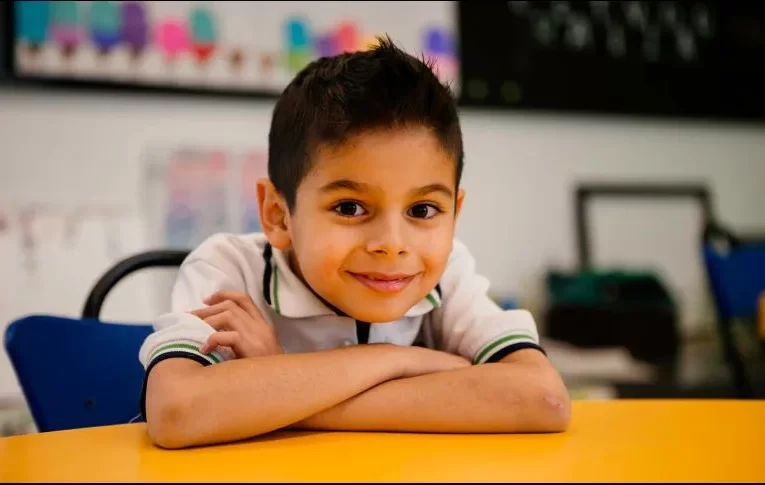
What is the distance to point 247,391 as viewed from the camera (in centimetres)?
76

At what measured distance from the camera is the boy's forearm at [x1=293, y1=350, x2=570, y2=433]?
2.58ft

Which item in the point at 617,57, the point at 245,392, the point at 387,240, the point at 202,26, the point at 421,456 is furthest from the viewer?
the point at 617,57

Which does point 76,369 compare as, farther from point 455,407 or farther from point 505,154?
point 505,154

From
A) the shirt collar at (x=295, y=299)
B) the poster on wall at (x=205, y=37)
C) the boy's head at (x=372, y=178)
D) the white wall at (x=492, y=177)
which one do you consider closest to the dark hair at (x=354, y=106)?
the boy's head at (x=372, y=178)

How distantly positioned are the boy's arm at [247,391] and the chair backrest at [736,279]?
143 cm

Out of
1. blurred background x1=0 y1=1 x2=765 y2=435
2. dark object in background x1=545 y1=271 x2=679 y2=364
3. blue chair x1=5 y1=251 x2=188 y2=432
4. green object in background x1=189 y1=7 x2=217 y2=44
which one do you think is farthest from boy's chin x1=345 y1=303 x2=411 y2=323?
dark object in background x1=545 y1=271 x2=679 y2=364

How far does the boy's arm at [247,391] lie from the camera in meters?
0.73

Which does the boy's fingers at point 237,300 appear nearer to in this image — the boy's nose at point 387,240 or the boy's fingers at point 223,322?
the boy's fingers at point 223,322

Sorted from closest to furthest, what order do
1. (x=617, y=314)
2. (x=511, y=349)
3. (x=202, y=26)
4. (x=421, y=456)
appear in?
1. (x=421, y=456)
2. (x=511, y=349)
3. (x=202, y=26)
4. (x=617, y=314)

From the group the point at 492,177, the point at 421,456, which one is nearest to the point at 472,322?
the point at 421,456

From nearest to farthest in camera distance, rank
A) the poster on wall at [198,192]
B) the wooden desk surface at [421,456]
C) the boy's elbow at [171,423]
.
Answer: the wooden desk surface at [421,456]
the boy's elbow at [171,423]
the poster on wall at [198,192]

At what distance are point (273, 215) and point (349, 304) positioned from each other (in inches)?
6.8

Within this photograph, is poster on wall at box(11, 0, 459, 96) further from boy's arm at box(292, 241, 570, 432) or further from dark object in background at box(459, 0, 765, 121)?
boy's arm at box(292, 241, 570, 432)

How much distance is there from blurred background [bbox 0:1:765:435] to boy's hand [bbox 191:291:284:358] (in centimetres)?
133
